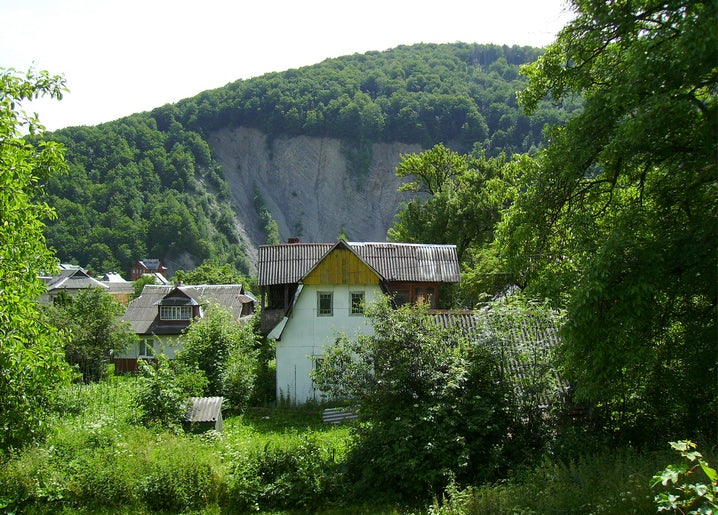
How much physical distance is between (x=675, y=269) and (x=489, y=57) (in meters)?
147

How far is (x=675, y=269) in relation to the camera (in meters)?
8.35

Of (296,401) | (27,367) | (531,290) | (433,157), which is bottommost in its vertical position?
(296,401)

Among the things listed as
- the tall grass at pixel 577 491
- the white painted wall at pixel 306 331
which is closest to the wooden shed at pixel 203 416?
the white painted wall at pixel 306 331

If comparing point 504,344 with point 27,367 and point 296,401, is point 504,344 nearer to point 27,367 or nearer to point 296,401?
point 27,367

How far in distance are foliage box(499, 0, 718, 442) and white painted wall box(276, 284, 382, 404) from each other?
13.0 metres

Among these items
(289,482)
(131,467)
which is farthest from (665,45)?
(131,467)

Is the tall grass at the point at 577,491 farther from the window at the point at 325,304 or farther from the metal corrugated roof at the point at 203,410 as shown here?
the window at the point at 325,304

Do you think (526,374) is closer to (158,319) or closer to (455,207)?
(455,207)

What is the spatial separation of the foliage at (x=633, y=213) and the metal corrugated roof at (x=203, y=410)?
9.45 meters

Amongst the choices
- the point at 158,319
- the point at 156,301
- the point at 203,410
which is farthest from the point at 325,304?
the point at 156,301

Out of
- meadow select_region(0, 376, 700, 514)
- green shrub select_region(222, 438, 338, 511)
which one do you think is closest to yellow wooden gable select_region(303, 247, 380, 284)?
meadow select_region(0, 376, 700, 514)

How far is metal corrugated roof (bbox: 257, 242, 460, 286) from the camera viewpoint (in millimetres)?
25219

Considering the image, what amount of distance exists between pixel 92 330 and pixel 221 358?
13.5 metres

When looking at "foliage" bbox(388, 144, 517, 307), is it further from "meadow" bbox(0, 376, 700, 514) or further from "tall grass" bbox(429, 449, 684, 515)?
"tall grass" bbox(429, 449, 684, 515)
